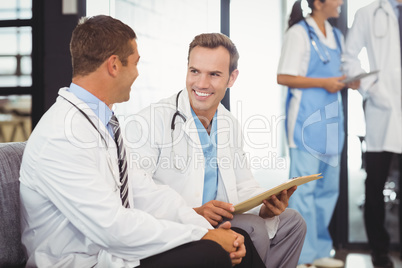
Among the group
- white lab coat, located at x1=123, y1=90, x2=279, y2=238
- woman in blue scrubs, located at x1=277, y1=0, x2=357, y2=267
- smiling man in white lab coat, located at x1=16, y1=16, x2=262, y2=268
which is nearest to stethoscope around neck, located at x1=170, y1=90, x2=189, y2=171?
white lab coat, located at x1=123, y1=90, x2=279, y2=238

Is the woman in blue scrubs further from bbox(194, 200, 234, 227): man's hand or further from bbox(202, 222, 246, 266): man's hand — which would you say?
bbox(202, 222, 246, 266): man's hand

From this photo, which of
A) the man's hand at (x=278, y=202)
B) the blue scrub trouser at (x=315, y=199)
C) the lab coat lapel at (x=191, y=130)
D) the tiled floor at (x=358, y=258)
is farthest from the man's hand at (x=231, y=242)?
the tiled floor at (x=358, y=258)

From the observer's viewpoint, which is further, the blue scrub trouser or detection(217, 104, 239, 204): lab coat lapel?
the blue scrub trouser

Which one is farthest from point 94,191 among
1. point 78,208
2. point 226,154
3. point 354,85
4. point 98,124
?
point 354,85

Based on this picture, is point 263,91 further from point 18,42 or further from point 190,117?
point 18,42

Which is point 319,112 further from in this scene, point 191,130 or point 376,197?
point 191,130

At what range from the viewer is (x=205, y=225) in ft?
4.99

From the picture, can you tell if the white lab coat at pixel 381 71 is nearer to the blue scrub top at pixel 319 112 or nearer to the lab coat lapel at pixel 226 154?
the blue scrub top at pixel 319 112

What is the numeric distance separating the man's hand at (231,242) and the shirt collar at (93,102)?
45cm

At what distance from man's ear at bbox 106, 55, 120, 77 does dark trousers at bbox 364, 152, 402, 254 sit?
2.07 m

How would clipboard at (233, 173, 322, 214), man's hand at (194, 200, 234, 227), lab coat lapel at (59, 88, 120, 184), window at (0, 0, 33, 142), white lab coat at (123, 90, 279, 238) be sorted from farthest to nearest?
window at (0, 0, 33, 142), white lab coat at (123, 90, 279, 238), man's hand at (194, 200, 234, 227), clipboard at (233, 173, 322, 214), lab coat lapel at (59, 88, 120, 184)

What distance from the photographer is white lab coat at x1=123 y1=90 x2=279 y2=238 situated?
1.85 meters

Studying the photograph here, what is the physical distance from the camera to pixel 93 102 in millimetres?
1382

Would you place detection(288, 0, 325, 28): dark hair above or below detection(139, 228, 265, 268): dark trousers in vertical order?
above
